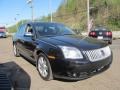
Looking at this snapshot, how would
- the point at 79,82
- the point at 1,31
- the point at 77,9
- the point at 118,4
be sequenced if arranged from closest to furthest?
the point at 79,82 < the point at 1,31 < the point at 118,4 < the point at 77,9

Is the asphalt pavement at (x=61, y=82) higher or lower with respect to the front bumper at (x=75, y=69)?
lower

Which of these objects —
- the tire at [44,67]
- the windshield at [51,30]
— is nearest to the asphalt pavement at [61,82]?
the tire at [44,67]

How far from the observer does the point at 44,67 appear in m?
6.55

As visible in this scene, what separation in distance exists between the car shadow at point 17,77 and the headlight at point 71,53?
49.8 inches

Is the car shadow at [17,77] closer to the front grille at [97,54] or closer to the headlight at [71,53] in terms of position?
the headlight at [71,53]

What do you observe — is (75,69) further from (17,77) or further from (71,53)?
(17,77)

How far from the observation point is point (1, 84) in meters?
5.71

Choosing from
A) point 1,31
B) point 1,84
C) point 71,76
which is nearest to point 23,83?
point 1,84

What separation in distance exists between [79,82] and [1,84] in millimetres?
1952

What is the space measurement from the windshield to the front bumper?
5.56 ft

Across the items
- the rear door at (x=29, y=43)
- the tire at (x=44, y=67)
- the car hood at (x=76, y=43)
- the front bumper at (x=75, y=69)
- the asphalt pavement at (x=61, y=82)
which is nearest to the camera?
the front bumper at (x=75, y=69)

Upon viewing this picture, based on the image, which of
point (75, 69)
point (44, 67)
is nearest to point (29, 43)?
point (44, 67)

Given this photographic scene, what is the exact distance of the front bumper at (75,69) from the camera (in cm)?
573

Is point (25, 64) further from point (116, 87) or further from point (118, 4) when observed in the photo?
point (118, 4)
